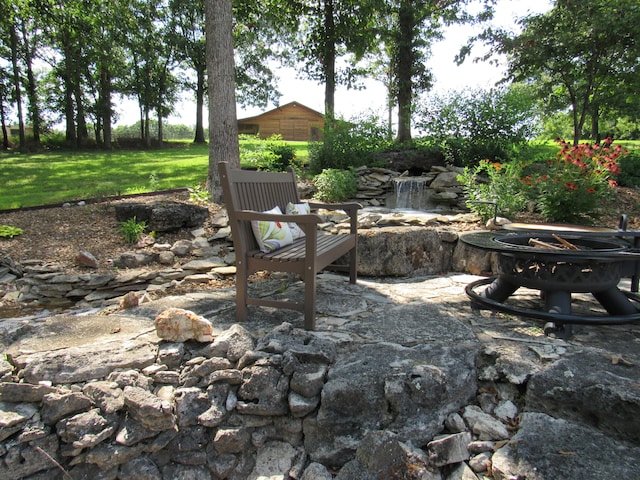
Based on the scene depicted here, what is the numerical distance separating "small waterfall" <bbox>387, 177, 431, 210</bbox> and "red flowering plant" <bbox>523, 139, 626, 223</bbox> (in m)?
2.74

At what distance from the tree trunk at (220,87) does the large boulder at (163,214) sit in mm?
1006

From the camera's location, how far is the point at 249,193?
10.3 ft

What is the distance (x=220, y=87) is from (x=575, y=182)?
526cm

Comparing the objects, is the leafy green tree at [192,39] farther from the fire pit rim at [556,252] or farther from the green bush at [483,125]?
the fire pit rim at [556,252]

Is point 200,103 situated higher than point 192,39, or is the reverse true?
point 192,39

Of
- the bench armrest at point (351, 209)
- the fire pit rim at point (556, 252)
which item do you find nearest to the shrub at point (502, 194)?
the bench armrest at point (351, 209)

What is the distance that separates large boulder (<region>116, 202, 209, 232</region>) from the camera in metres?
5.44

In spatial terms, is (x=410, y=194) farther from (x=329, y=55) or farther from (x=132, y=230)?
(x=329, y=55)

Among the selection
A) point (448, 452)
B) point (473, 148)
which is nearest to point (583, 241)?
point (448, 452)

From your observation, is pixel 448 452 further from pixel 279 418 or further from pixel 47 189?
pixel 47 189

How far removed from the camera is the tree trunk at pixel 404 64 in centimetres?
1229

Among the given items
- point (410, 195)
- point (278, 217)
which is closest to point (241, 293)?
point (278, 217)

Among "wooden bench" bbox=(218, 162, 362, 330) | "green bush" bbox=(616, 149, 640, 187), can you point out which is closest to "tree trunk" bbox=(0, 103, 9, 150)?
"wooden bench" bbox=(218, 162, 362, 330)

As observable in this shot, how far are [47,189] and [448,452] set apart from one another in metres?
9.09
